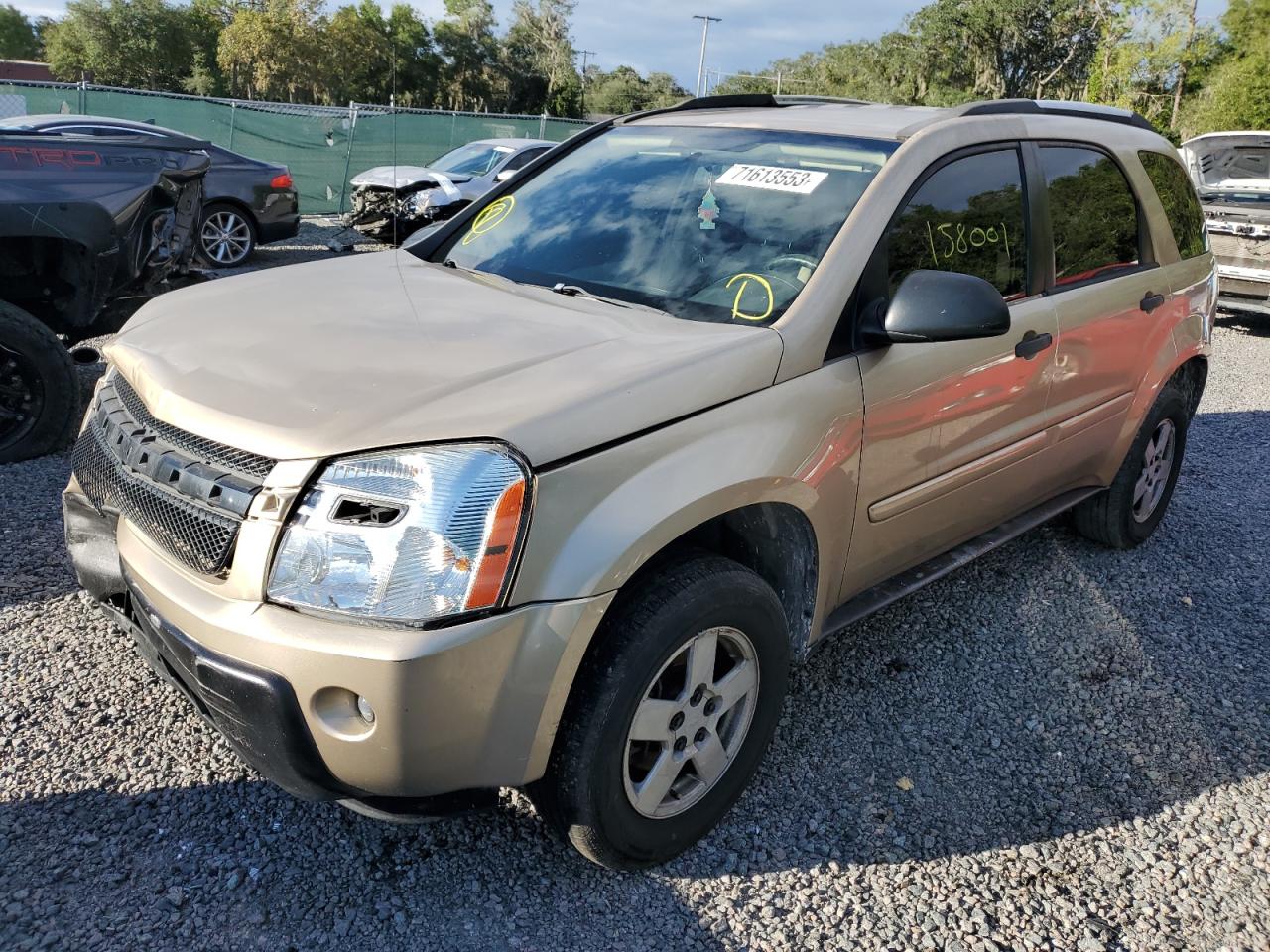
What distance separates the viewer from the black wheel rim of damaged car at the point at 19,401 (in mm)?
4531

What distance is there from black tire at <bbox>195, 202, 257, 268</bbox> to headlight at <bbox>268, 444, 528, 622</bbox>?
954 cm

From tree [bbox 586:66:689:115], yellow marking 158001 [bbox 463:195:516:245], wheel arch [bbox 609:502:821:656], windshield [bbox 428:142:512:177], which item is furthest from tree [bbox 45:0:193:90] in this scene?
wheel arch [bbox 609:502:821:656]

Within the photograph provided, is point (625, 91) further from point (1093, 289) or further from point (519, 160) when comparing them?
point (1093, 289)

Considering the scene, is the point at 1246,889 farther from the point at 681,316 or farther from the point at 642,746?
the point at 681,316

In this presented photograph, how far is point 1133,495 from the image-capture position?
14.3ft

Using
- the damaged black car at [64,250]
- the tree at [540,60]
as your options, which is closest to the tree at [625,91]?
the tree at [540,60]

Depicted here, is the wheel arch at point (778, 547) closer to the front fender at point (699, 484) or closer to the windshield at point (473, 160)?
the front fender at point (699, 484)

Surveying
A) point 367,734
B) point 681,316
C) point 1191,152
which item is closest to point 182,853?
point 367,734

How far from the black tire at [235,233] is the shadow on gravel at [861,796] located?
904 centimetres

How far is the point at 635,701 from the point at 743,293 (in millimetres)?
1152

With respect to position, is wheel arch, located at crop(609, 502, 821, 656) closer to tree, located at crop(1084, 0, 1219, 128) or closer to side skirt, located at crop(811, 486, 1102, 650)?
side skirt, located at crop(811, 486, 1102, 650)

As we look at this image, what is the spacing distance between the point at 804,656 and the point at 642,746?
25.3 inches

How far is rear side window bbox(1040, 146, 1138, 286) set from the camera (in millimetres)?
3434

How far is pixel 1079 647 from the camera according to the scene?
369cm
